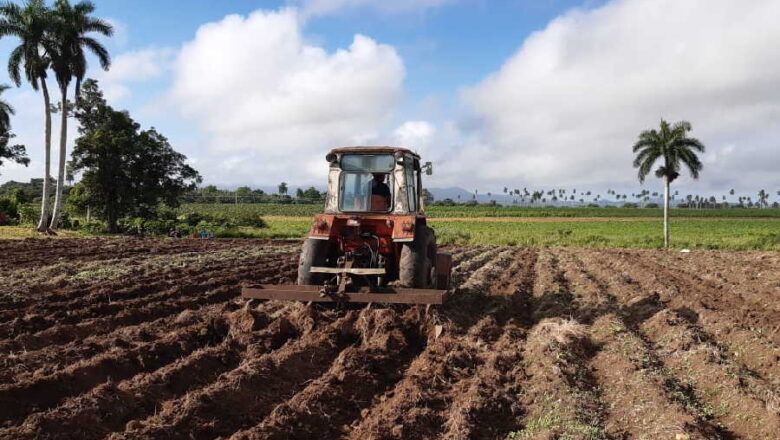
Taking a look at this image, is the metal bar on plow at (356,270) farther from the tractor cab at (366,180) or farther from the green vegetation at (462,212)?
the green vegetation at (462,212)

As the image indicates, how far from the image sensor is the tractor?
8078 millimetres

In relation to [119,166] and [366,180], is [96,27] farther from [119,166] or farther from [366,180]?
[366,180]

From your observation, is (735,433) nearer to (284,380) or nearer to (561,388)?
(561,388)

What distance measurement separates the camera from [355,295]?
789 cm

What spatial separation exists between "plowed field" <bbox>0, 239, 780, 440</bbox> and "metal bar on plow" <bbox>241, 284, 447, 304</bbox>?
23 cm

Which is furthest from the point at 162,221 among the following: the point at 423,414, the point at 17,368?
the point at 423,414

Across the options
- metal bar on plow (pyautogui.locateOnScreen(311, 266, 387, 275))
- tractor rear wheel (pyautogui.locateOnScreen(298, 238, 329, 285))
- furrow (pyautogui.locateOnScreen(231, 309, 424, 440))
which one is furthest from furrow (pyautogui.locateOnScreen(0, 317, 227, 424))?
furrow (pyautogui.locateOnScreen(231, 309, 424, 440))

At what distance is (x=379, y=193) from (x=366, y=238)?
0.75m

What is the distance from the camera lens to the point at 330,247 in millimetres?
9055

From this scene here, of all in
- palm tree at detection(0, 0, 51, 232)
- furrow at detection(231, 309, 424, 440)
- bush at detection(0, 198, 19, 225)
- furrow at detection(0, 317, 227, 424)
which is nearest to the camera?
furrow at detection(231, 309, 424, 440)

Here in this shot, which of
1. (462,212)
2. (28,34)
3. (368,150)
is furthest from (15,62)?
(462,212)

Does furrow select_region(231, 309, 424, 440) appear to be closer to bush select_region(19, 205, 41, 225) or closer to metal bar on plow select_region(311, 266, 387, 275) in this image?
metal bar on plow select_region(311, 266, 387, 275)

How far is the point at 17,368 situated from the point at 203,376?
1.77m

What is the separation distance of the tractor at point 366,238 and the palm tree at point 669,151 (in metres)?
27.8
